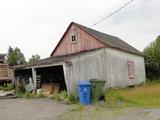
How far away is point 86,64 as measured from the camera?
749 inches

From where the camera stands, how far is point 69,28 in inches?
1042

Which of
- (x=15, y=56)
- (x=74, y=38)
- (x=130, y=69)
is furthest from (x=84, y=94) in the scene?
(x=15, y=56)

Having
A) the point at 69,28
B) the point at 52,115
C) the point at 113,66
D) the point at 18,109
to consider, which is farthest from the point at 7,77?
the point at 52,115

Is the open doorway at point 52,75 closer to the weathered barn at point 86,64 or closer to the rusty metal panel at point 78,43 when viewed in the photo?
the weathered barn at point 86,64

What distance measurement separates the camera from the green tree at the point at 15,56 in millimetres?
47119

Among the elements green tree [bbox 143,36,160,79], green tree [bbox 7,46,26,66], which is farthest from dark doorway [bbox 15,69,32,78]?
green tree [bbox 7,46,26,66]

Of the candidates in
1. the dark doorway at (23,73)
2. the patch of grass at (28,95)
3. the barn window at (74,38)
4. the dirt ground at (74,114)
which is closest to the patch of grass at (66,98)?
the dirt ground at (74,114)

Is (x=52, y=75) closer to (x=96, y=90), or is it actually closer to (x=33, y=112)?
(x=96, y=90)

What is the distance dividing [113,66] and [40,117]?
11.9m

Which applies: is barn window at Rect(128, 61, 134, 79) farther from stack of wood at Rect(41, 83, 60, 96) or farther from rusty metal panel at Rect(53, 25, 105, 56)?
stack of wood at Rect(41, 83, 60, 96)

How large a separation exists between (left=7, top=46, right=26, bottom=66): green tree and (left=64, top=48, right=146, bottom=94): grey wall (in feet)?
83.3

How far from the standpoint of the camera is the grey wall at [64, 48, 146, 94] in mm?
17516

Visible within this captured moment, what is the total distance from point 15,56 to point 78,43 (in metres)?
25.3

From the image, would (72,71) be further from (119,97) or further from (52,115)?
(52,115)
